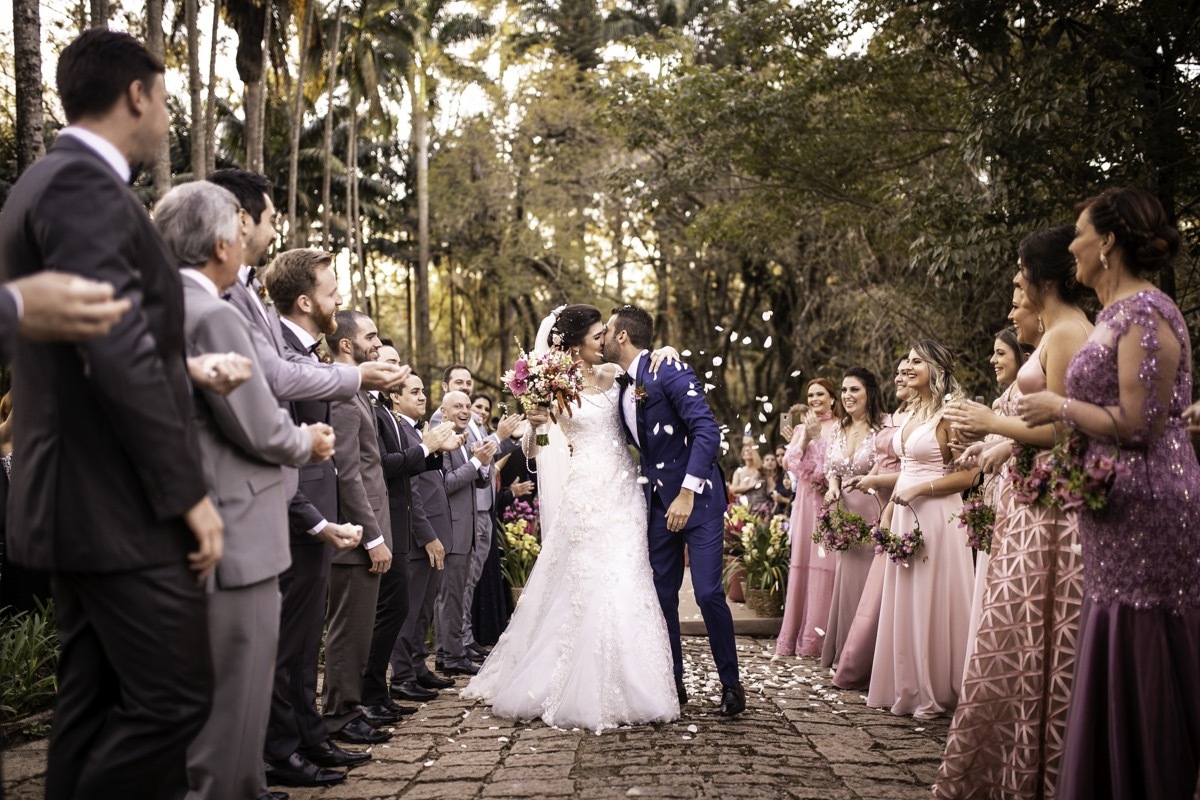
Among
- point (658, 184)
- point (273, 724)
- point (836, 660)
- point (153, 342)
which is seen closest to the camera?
point (153, 342)

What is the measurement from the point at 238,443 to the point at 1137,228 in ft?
10.8

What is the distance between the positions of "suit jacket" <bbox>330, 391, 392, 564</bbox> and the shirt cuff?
117 inches

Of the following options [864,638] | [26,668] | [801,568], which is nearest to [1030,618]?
[864,638]

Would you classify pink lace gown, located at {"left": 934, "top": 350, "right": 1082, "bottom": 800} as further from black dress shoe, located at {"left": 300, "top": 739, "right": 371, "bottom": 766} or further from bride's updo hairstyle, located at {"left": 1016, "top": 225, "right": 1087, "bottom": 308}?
black dress shoe, located at {"left": 300, "top": 739, "right": 371, "bottom": 766}

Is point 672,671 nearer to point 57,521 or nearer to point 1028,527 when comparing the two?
point 1028,527

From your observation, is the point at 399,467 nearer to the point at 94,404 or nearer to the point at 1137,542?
the point at 94,404

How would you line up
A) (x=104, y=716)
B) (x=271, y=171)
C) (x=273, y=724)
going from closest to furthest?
(x=104, y=716), (x=273, y=724), (x=271, y=171)

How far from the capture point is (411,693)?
7195 mm

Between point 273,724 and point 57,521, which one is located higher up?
point 57,521

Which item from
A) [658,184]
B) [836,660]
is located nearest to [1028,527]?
[836,660]

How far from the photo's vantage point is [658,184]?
17266mm

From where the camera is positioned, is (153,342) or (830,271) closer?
(153,342)

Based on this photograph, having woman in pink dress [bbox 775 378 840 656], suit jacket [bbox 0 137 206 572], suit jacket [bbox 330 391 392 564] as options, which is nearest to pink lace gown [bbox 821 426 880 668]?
woman in pink dress [bbox 775 378 840 656]

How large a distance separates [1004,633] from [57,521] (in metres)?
3.66
